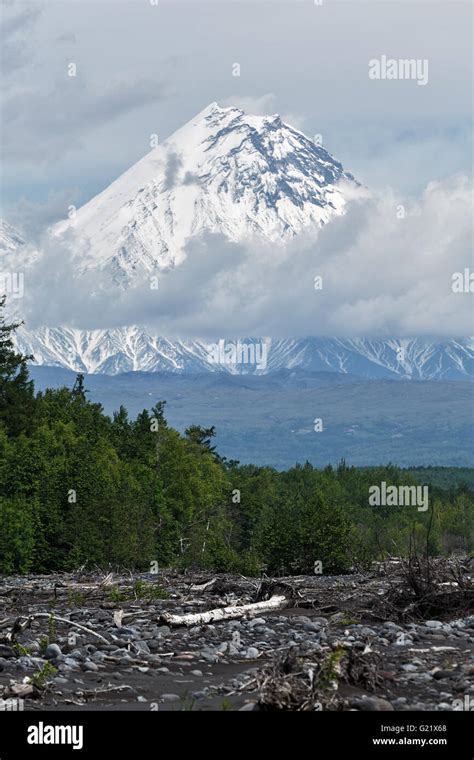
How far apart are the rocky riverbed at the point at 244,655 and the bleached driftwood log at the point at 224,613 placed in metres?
0.13

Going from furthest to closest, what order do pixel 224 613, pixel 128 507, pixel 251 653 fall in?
pixel 128 507 < pixel 224 613 < pixel 251 653

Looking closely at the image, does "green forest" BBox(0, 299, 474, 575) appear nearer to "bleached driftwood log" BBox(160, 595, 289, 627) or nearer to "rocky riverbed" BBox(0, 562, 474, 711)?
"rocky riverbed" BBox(0, 562, 474, 711)

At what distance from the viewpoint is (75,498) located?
192ft

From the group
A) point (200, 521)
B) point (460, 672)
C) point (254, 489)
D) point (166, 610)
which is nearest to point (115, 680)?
point (460, 672)

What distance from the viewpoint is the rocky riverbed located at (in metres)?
14.1

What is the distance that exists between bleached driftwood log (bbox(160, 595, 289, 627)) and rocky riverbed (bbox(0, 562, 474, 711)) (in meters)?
0.13

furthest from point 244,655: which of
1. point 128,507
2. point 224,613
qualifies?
point 128,507

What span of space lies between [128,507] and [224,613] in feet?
118

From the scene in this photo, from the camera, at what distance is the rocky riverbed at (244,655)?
1405 centimetres

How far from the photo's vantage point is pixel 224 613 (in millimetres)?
23188

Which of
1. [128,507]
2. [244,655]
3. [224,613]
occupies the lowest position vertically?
[244,655]

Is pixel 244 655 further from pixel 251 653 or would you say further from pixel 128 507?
pixel 128 507

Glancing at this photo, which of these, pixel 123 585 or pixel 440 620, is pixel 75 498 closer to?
pixel 123 585
